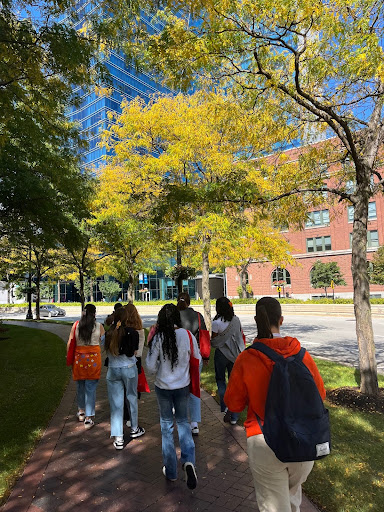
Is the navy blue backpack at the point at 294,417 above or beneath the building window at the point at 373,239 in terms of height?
beneath

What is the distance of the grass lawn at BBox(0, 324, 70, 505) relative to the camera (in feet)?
14.4

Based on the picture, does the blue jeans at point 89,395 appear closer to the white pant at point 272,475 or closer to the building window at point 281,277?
the white pant at point 272,475

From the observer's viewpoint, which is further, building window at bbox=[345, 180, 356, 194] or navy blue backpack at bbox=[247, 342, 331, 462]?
building window at bbox=[345, 180, 356, 194]

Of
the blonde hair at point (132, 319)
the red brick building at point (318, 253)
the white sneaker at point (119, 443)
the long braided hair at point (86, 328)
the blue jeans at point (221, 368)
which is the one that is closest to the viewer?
the white sneaker at point (119, 443)

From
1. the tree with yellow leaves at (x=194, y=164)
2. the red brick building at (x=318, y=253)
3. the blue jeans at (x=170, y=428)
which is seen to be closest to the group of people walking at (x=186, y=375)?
the blue jeans at (x=170, y=428)

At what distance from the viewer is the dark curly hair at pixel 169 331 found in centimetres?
367

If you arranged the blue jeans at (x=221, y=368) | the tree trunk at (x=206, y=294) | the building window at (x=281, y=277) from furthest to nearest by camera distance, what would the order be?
the building window at (x=281, y=277) → the tree trunk at (x=206, y=294) → the blue jeans at (x=221, y=368)

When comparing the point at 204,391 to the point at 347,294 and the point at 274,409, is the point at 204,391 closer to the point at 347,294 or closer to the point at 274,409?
the point at 274,409

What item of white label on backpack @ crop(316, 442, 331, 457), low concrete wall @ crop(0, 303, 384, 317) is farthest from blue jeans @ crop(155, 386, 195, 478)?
low concrete wall @ crop(0, 303, 384, 317)

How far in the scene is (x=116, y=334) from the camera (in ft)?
15.1

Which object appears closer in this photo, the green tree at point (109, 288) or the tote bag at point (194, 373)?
the tote bag at point (194, 373)

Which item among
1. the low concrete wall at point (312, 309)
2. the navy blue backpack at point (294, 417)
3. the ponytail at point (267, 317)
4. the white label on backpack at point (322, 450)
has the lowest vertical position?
the low concrete wall at point (312, 309)

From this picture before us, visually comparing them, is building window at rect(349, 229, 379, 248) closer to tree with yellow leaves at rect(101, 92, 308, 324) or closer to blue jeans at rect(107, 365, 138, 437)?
tree with yellow leaves at rect(101, 92, 308, 324)

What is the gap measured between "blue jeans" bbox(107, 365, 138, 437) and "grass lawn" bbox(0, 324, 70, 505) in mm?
1107
